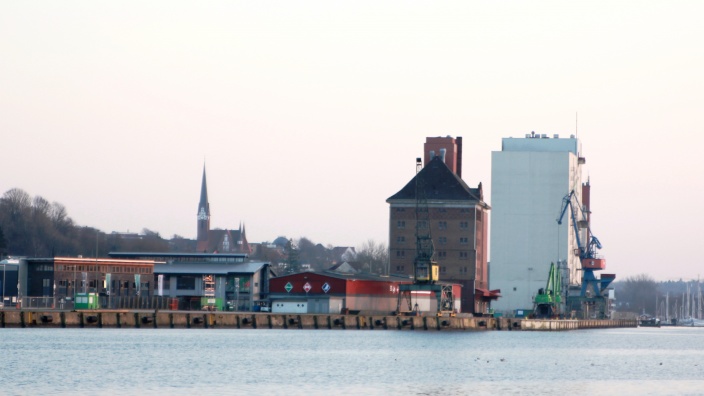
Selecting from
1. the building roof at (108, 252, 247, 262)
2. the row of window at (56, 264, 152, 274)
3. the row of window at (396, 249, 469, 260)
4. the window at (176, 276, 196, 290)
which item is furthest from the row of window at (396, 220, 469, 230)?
the row of window at (56, 264, 152, 274)

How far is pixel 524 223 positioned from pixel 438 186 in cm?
1754

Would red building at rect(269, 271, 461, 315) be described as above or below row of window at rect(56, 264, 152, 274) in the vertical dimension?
below

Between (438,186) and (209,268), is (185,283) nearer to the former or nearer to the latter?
(209,268)

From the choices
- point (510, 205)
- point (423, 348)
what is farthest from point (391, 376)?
point (510, 205)

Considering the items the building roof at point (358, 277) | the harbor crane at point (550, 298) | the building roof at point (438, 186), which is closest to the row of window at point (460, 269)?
the building roof at point (358, 277)

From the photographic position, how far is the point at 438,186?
596ft

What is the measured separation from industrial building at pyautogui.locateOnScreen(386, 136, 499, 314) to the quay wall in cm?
1659

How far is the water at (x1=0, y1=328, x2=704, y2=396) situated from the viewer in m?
63.4

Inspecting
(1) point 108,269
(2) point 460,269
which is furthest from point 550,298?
(1) point 108,269

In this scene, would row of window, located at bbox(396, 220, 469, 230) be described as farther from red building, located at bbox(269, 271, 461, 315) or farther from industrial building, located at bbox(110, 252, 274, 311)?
red building, located at bbox(269, 271, 461, 315)

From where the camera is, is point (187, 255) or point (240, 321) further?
point (187, 255)

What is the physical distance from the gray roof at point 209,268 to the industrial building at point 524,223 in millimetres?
43429

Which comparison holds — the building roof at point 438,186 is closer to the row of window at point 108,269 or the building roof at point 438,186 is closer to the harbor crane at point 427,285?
the harbor crane at point 427,285

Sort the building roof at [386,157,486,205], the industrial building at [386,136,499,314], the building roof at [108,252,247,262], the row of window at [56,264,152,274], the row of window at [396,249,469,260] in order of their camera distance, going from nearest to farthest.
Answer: the row of window at [56,264,152,274] → the building roof at [108,252,247,262] → the industrial building at [386,136,499,314] → the row of window at [396,249,469,260] → the building roof at [386,157,486,205]
